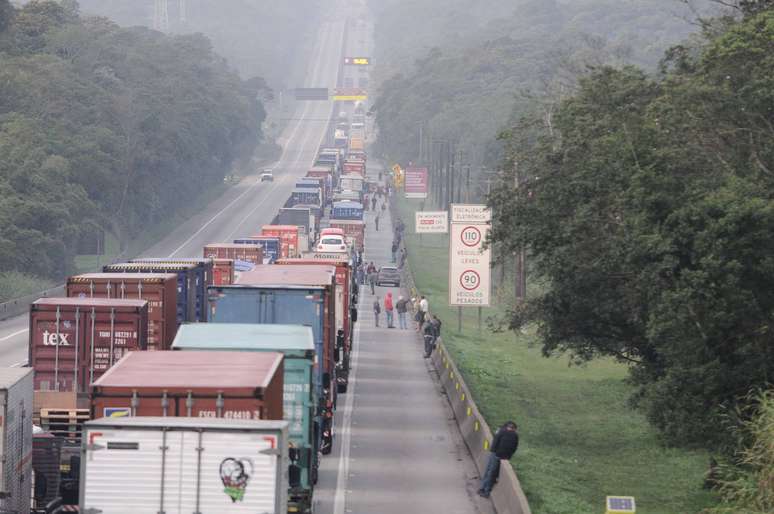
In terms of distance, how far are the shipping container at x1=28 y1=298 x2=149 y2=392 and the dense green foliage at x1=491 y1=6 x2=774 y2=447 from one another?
8646mm

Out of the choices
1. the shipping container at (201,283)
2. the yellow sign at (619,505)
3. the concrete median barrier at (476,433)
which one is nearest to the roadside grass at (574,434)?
the concrete median barrier at (476,433)

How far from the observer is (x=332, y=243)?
75.1 m

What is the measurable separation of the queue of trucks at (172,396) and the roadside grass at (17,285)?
35.7m

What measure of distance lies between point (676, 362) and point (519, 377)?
23.7 meters

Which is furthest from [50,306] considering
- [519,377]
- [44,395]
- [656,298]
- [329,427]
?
[519,377]

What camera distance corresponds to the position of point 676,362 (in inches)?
906

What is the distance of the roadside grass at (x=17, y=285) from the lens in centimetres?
6688

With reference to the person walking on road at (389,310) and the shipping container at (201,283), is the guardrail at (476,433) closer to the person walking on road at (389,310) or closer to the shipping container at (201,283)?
the shipping container at (201,283)

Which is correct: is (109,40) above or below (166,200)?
above

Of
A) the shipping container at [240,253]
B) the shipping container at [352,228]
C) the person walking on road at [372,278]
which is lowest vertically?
the person walking on road at [372,278]

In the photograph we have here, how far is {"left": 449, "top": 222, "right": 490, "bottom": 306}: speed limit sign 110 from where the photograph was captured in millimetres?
44031

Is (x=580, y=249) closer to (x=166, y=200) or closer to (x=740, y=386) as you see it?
(x=740, y=386)

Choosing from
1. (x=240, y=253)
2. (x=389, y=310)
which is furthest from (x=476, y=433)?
(x=240, y=253)

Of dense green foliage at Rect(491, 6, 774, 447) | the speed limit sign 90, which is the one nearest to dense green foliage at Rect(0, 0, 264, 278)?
the speed limit sign 90
